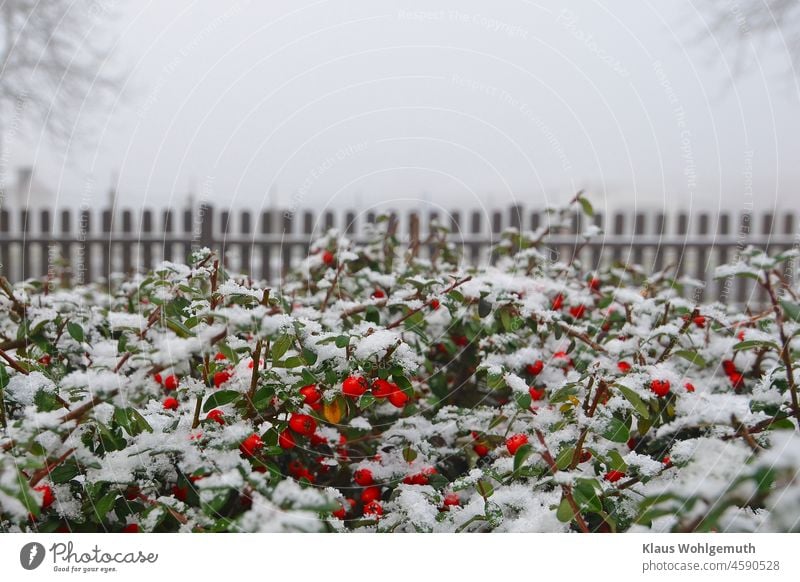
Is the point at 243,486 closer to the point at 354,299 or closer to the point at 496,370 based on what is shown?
the point at 496,370

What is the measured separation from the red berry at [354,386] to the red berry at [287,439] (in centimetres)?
13

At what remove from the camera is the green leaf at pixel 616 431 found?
33.3 inches

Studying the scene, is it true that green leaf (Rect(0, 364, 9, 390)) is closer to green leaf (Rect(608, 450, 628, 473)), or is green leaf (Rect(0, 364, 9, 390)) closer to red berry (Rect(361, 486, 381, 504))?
red berry (Rect(361, 486, 381, 504))

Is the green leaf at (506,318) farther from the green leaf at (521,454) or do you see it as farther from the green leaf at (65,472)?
the green leaf at (65,472)

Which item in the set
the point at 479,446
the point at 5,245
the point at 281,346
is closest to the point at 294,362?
the point at 281,346

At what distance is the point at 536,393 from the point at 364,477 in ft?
1.13

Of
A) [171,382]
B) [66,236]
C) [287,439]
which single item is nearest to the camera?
[287,439]

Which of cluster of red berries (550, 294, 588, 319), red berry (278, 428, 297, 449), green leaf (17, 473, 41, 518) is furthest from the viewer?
cluster of red berries (550, 294, 588, 319)

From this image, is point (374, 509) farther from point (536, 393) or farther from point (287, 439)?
point (536, 393)

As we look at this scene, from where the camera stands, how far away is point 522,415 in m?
1.06

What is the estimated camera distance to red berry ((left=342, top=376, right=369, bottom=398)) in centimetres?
84

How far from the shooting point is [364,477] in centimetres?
99

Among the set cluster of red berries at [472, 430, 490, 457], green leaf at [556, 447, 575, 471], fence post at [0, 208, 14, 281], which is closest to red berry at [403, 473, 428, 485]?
cluster of red berries at [472, 430, 490, 457]
